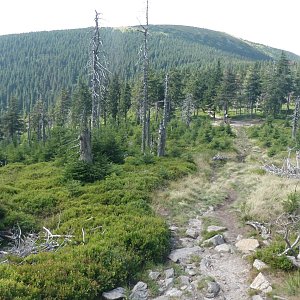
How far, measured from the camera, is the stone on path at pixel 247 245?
417 inches

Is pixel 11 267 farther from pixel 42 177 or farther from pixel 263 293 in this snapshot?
pixel 42 177

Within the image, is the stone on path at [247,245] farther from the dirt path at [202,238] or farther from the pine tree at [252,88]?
the pine tree at [252,88]

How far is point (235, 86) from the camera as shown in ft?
215

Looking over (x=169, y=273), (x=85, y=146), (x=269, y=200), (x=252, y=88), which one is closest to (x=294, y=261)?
(x=169, y=273)

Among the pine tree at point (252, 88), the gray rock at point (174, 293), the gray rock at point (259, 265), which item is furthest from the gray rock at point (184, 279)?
the pine tree at point (252, 88)

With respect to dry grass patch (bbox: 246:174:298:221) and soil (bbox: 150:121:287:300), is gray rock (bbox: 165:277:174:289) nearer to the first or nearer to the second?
soil (bbox: 150:121:287:300)

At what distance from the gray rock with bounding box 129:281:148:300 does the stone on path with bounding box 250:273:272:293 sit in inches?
105

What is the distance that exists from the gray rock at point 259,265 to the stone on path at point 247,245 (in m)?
0.95

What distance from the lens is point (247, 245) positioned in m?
10.8

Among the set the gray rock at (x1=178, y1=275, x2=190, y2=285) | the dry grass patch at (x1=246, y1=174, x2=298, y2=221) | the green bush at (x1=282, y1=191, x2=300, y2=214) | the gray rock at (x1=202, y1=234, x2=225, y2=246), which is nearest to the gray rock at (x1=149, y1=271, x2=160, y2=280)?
the gray rock at (x1=178, y1=275, x2=190, y2=285)

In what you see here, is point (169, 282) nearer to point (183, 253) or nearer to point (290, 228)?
point (183, 253)

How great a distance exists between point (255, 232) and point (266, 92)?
2357 inches

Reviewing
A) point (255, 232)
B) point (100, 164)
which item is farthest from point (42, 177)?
point (255, 232)

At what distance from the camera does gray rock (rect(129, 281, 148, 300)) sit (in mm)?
8203
